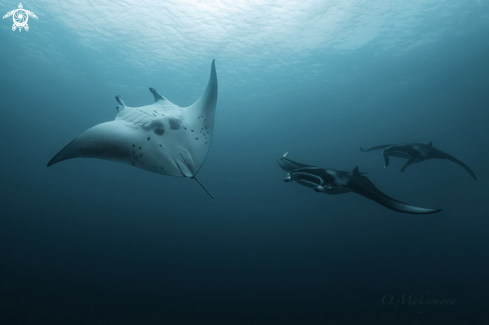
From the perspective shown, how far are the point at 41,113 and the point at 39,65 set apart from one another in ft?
24.7

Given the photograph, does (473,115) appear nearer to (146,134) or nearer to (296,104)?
(296,104)

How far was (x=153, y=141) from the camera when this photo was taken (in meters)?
3.68

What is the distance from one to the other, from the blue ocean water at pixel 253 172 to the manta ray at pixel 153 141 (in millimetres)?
9560

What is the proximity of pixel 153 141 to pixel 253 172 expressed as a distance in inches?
941

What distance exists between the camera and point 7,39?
629 inches

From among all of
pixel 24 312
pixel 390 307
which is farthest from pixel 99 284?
pixel 390 307

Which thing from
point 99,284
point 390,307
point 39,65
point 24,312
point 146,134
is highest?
point 39,65

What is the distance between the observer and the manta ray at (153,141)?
3477 millimetres
